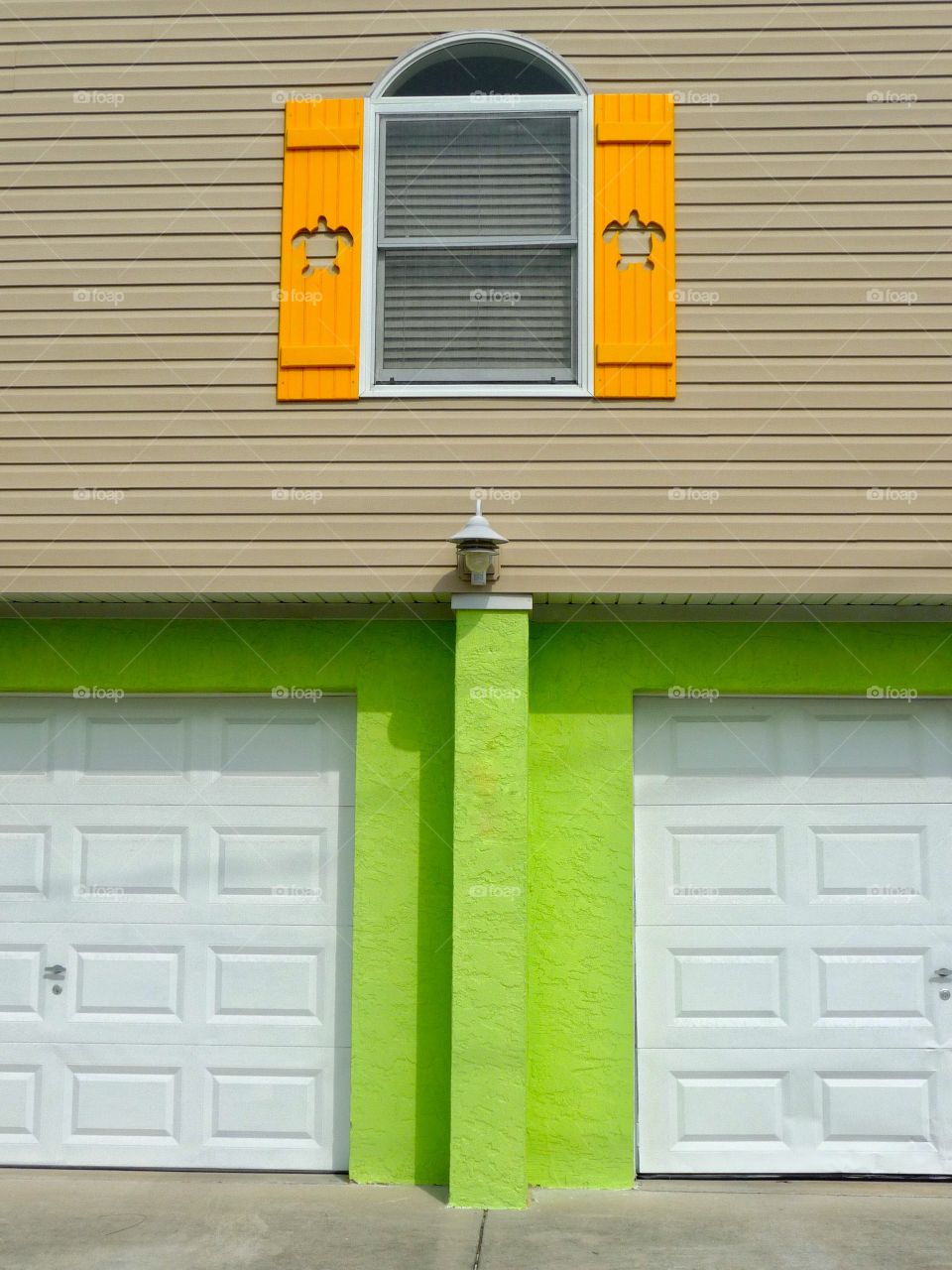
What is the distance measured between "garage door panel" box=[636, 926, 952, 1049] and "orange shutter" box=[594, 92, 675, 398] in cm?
280

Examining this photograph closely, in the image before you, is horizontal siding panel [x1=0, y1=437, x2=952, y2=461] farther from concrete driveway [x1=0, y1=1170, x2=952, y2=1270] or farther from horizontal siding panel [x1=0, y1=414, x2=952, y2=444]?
concrete driveway [x1=0, y1=1170, x2=952, y2=1270]

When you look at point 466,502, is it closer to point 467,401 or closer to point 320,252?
point 467,401

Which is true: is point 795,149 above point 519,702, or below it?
above

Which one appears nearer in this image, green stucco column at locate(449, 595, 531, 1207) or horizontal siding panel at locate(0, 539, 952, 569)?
green stucco column at locate(449, 595, 531, 1207)

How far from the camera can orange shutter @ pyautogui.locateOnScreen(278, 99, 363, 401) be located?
597cm

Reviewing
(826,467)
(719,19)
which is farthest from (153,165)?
(826,467)

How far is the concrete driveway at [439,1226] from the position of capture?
15.8 feet

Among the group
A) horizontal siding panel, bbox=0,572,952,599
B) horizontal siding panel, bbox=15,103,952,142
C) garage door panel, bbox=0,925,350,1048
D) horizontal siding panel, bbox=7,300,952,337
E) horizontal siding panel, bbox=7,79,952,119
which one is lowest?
garage door panel, bbox=0,925,350,1048

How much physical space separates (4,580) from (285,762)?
1679 mm

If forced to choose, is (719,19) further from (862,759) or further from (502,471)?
(862,759)

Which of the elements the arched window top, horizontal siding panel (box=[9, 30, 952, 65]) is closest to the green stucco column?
the arched window top

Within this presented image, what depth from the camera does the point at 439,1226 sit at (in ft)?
17.0

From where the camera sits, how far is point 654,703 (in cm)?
614

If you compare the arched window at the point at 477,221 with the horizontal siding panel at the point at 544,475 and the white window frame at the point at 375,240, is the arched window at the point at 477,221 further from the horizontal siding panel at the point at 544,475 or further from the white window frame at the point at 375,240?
the horizontal siding panel at the point at 544,475
